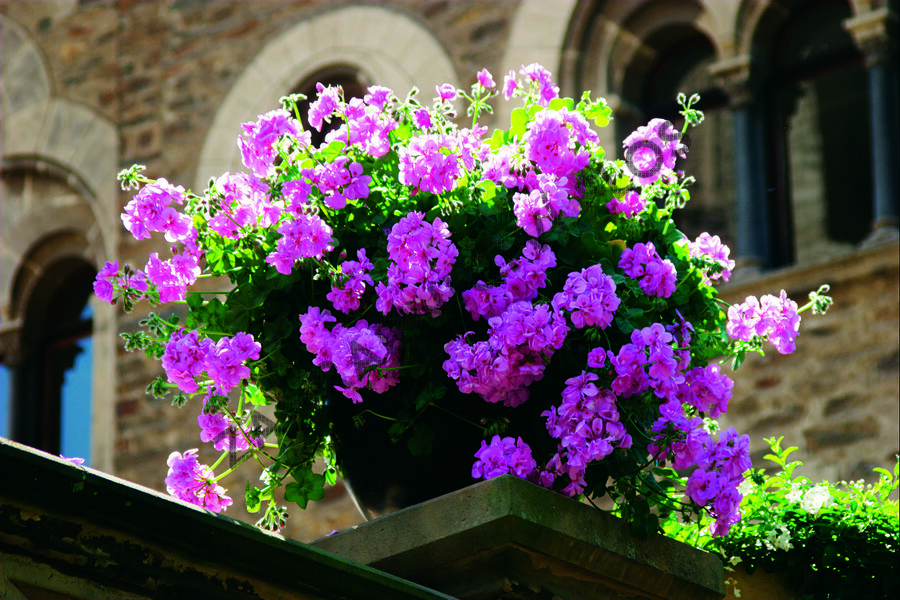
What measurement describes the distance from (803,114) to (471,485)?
15.9 feet

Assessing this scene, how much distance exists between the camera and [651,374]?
2334 mm

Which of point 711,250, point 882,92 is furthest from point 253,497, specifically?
point 882,92

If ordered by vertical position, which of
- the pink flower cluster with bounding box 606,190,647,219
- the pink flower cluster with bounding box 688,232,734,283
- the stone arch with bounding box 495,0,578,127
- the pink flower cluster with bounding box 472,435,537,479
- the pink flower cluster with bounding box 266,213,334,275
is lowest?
the pink flower cluster with bounding box 472,435,537,479

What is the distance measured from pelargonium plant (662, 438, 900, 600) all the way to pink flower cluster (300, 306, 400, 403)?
80 cm

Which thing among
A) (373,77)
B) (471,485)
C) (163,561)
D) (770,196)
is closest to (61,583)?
(163,561)

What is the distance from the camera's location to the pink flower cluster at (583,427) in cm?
227

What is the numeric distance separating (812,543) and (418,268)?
118 centimetres

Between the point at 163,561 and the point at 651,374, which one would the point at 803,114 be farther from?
the point at 163,561

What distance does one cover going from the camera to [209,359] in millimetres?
2396

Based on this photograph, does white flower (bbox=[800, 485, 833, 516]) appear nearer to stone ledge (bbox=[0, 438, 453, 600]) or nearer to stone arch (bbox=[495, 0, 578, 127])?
stone ledge (bbox=[0, 438, 453, 600])

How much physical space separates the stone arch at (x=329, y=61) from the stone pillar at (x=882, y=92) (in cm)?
208

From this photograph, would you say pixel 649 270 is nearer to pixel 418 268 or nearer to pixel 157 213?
pixel 418 268

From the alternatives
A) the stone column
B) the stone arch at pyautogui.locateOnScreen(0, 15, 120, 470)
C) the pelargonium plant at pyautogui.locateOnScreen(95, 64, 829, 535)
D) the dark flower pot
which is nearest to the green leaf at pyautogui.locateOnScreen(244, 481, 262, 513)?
the pelargonium plant at pyautogui.locateOnScreen(95, 64, 829, 535)

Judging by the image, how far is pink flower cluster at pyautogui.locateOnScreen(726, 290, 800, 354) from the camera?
2609mm
